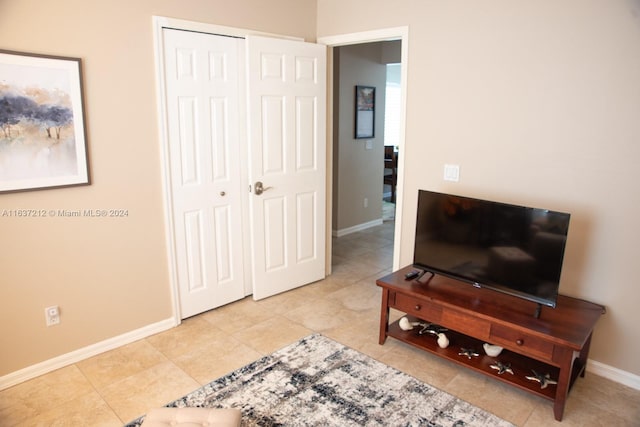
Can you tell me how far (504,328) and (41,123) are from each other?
2.80 m

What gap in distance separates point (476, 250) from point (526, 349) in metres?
0.62

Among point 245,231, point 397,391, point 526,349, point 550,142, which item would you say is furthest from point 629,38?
point 245,231

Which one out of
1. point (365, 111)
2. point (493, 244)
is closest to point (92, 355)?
point (493, 244)

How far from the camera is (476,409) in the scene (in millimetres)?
2373

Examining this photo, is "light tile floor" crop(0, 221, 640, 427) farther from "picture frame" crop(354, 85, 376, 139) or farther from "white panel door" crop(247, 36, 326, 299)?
"picture frame" crop(354, 85, 376, 139)

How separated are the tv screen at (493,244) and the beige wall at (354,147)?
8.56ft

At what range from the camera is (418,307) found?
2797 millimetres

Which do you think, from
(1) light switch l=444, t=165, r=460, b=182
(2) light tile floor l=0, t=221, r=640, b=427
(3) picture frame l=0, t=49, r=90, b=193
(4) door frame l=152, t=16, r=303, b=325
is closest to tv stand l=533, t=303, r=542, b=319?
(2) light tile floor l=0, t=221, r=640, b=427

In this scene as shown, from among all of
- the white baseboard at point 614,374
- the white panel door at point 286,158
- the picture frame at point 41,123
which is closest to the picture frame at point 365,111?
the white panel door at point 286,158

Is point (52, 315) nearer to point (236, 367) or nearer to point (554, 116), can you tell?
point (236, 367)

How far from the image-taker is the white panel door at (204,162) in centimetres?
303

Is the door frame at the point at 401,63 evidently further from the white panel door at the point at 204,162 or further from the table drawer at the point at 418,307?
the white panel door at the point at 204,162

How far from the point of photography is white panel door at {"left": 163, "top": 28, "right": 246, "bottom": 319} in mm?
3031

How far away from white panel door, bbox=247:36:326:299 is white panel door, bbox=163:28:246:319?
147 mm
